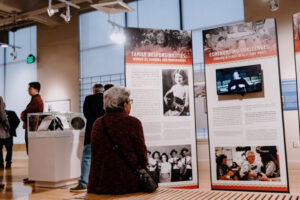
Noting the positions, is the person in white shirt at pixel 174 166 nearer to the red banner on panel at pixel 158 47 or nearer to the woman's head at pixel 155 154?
A: the woman's head at pixel 155 154

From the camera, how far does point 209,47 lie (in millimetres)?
4234

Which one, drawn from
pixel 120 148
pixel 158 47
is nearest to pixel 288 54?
pixel 158 47

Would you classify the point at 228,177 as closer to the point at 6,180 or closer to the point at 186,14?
the point at 6,180

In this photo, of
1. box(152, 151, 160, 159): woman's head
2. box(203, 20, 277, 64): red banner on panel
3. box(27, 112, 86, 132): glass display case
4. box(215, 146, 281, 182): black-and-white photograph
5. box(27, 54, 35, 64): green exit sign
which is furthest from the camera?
box(27, 54, 35, 64): green exit sign

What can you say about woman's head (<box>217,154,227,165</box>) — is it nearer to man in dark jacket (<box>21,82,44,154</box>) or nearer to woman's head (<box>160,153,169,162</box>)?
woman's head (<box>160,153,169,162</box>)

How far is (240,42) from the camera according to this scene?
4.05m

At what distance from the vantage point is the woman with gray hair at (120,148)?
2410 mm

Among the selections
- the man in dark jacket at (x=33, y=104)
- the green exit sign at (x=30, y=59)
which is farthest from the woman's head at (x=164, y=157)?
the green exit sign at (x=30, y=59)

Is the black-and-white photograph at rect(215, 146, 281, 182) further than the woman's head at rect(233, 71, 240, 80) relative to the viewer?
No

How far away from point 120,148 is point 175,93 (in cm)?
198

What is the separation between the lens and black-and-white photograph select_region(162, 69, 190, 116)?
4.21 m

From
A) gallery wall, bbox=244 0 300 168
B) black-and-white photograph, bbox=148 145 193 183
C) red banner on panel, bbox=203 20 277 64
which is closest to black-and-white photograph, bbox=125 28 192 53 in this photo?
red banner on panel, bbox=203 20 277 64

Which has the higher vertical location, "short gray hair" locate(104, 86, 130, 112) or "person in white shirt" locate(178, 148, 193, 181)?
"short gray hair" locate(104, 86, 130, 112)

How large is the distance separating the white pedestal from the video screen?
2.45 m
